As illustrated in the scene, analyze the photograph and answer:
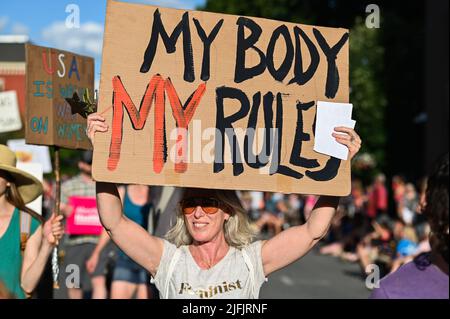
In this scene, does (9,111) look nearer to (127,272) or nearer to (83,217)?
(83,217)

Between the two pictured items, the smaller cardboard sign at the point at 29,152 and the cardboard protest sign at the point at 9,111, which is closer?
the cardboard protest sign at the point at 9,111

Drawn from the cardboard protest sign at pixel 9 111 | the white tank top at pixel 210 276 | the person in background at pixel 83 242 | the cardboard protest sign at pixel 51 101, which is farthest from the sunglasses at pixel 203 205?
the cardboard protest sign at pixel 9 111

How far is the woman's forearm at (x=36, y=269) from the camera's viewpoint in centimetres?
519

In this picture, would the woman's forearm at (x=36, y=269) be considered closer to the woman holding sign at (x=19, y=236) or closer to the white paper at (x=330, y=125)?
the woman holding sign at (x=19, y=236)

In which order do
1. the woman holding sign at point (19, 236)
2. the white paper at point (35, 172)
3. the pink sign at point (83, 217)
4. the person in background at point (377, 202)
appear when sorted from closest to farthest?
1. the woman holding sign at point (19, 236)
2. the white paper at point (35, 172)
3. the pink sign at point (83, 217)
4. the person in background at point (377, 202)

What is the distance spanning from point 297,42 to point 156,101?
68cm

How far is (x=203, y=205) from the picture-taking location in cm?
443

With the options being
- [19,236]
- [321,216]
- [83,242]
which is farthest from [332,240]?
[321,216]

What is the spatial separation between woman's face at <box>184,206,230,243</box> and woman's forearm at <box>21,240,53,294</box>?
108 cm

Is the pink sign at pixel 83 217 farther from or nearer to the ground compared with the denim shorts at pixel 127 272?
farther from the ground

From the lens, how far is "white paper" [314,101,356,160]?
4.30 metres

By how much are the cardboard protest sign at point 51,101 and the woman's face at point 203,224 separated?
1461 millimetres
